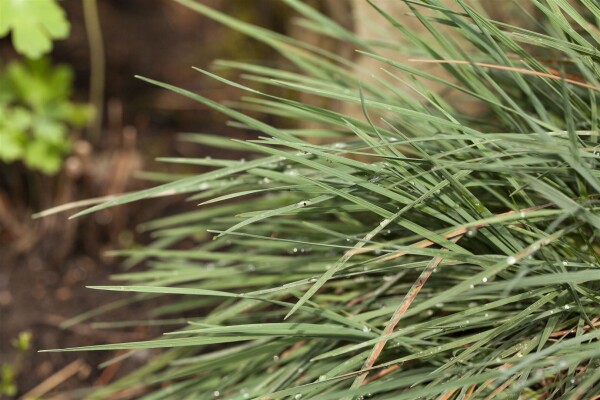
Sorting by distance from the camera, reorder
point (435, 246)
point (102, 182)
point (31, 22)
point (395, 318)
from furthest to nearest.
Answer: point (102, 182) → point (31, 22) → point (435, 246) → point (395, 318)

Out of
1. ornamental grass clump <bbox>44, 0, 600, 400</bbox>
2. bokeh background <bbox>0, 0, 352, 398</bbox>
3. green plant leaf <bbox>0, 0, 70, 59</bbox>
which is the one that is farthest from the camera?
bokeh background <bbox>0, 0, 352, 398</bbox>

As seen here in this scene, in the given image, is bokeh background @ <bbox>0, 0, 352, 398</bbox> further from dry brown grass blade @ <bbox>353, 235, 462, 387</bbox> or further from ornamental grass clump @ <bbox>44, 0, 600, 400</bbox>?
dry brown grass blade @ <bbox>353, 235, 462, 387</bbox>

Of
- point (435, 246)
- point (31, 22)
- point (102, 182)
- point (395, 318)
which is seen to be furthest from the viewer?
point (102, 182)

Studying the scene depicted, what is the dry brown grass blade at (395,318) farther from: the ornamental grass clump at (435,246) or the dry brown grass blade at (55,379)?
the dry brown grass blade at (55,379)

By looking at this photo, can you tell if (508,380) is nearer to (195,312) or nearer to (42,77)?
(195,312)

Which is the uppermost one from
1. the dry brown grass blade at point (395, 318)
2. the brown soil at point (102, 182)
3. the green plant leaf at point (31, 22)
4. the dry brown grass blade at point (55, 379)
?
the dry brown grass blade at point (395, 318)

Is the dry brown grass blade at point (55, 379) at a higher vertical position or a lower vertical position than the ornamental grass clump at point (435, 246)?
lower

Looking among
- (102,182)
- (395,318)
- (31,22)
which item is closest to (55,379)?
(102,182)

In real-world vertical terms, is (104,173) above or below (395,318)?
below

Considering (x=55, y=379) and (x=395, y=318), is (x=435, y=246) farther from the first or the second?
(x=55, y=379)

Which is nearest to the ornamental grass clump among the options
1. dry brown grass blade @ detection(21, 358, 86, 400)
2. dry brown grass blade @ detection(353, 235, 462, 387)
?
dry brown grass blade @ detection(353, 235, 462, 387)

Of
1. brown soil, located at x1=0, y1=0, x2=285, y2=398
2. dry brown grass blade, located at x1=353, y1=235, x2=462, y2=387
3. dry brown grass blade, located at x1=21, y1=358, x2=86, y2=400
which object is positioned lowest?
dry brown grass blade, located at x1=21, y1=358, x2=86, y2=400

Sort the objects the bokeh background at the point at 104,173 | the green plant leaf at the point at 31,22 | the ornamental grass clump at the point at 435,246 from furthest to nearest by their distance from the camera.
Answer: the bokeh background at the point at 104,173 → the green plant leaf at the point at 31,22 → the ornamental grass clump at the point at 435,246

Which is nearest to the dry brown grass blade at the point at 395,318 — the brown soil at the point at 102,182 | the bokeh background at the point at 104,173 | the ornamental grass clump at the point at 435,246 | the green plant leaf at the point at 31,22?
the ornamental grass clump at the point at 435,246
